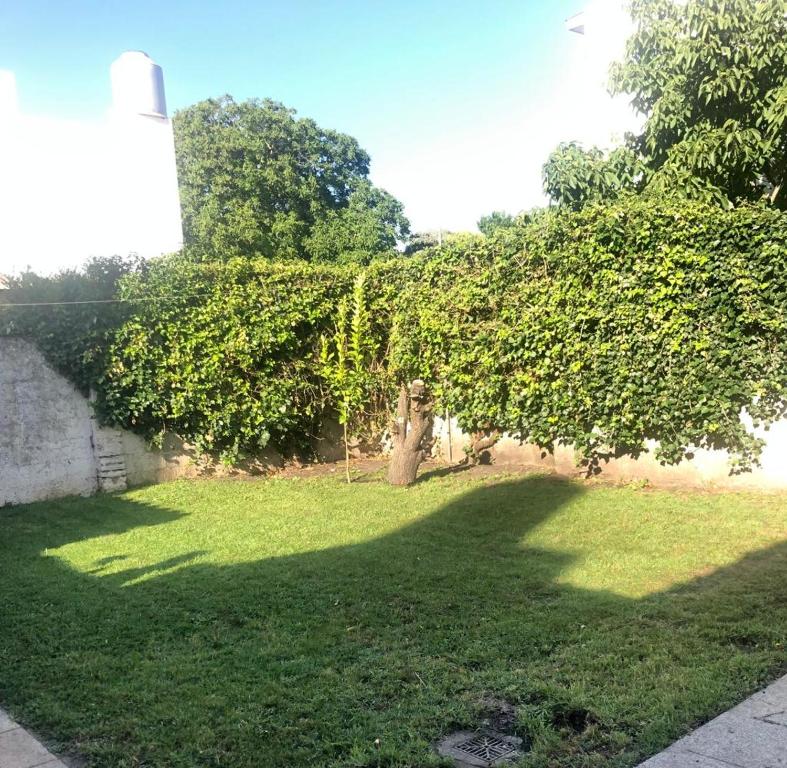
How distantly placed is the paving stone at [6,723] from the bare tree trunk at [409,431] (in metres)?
6.05

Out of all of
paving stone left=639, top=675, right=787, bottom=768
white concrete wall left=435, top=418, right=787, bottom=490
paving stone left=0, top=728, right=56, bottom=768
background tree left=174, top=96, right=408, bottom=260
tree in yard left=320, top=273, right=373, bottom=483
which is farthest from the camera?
background tree left=174, top=96, right=408, bottom=260

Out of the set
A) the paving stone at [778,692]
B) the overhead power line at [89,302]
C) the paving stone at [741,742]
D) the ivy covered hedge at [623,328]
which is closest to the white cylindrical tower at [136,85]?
the overhead power line at [89,302]

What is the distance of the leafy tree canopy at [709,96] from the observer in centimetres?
762

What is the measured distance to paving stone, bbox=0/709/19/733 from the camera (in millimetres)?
3268

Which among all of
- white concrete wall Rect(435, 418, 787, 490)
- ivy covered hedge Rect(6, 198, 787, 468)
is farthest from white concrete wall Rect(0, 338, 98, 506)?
white concrete wall Rect(435, 418, 787, 490)

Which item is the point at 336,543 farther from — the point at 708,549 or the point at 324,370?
the point at 324,370

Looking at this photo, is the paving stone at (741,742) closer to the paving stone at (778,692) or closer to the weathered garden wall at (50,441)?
the paving stone at (778,692)

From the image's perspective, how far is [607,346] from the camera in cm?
755

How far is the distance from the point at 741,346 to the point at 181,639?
568 cm

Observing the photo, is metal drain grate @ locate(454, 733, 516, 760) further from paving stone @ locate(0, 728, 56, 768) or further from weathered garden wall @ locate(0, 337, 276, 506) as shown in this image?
weathered garden wall @ locate(0, 337, 276, 506)

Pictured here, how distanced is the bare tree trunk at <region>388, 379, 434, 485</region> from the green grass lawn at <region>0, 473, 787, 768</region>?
5.33 ft

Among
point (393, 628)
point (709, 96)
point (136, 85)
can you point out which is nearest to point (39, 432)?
point (393, 628)

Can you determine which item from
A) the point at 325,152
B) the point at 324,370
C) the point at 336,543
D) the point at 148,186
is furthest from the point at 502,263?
the point at 325,152

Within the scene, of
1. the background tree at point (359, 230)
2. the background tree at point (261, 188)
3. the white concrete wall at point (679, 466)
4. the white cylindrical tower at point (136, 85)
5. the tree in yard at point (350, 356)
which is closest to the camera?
the white concrete wall at point (679, 466)
